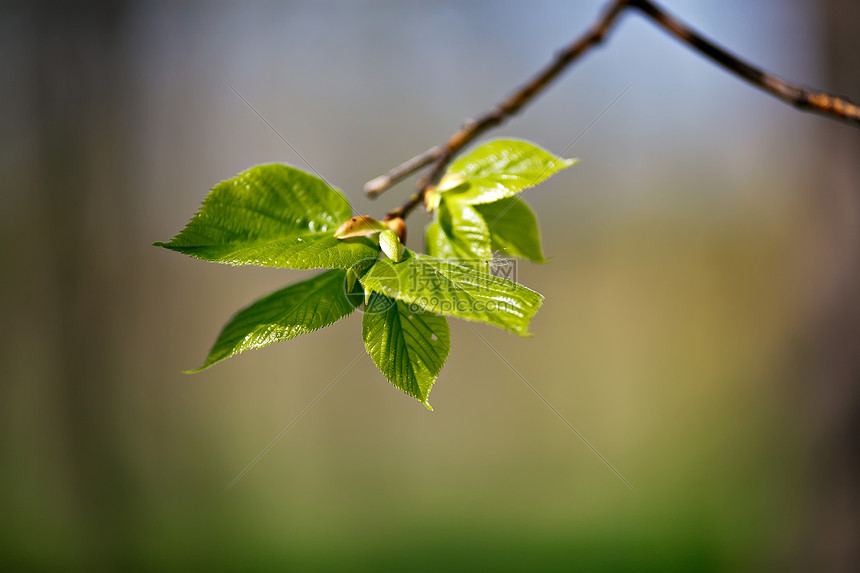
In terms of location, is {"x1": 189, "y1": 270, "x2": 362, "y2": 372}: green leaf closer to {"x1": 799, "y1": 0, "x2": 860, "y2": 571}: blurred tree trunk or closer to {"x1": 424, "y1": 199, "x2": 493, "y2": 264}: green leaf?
{"x1": 424, "y1": 199, "x2": 493, "y2": 264}: green leaf

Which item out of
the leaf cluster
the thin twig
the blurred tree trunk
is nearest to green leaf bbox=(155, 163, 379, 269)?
the leaf cluster

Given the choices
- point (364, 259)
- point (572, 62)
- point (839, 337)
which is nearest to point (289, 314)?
point (364, 259)

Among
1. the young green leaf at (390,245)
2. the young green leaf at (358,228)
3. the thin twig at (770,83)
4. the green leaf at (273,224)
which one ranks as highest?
the green leaf at (273,224)

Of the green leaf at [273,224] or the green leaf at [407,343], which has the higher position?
the green leaf at [273,224]

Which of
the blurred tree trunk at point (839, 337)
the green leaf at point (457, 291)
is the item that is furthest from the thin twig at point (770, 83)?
the blurred tree trunk at point (839, 337)

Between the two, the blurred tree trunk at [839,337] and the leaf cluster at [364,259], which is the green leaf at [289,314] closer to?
the leaf cluster at [364,259]

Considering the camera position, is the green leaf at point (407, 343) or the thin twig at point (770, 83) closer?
the green leaf at point (407, 343)

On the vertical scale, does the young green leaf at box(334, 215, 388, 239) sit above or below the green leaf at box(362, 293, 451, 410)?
above
